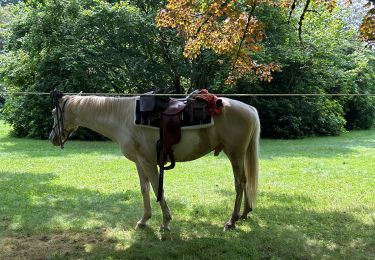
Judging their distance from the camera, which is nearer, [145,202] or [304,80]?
[145,202]

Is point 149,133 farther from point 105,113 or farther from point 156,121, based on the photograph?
point 105,113

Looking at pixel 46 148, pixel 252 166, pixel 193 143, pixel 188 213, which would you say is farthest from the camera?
pixel 46 148

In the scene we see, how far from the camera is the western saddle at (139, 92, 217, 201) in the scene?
4320 mm

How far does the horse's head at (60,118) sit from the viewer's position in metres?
4.66

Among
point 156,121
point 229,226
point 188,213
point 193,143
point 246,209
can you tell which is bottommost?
point 188,213

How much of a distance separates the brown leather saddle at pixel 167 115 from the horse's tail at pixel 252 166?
76 centimetres

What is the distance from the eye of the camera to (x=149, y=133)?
441 centimetres

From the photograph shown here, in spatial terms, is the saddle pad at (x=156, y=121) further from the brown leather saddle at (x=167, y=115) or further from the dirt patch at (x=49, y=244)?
the dirt patch at (x=49, y=244)

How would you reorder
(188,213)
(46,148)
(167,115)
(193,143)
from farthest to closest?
(46,148), (188,213), (193,143), (167,115)

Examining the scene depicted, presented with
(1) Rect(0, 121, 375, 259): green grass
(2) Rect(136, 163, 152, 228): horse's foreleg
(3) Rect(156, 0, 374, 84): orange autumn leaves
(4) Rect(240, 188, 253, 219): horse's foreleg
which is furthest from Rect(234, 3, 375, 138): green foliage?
(2) Rect(136, 163, 152, 228): horse's foreleg

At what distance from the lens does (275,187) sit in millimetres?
6898

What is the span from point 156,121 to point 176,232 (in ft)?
4.27

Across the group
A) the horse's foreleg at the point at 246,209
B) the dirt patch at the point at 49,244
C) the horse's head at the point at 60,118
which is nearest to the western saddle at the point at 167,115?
the dirt patch at the point at 49,244

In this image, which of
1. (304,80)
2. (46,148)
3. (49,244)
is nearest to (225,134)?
(49,244)
